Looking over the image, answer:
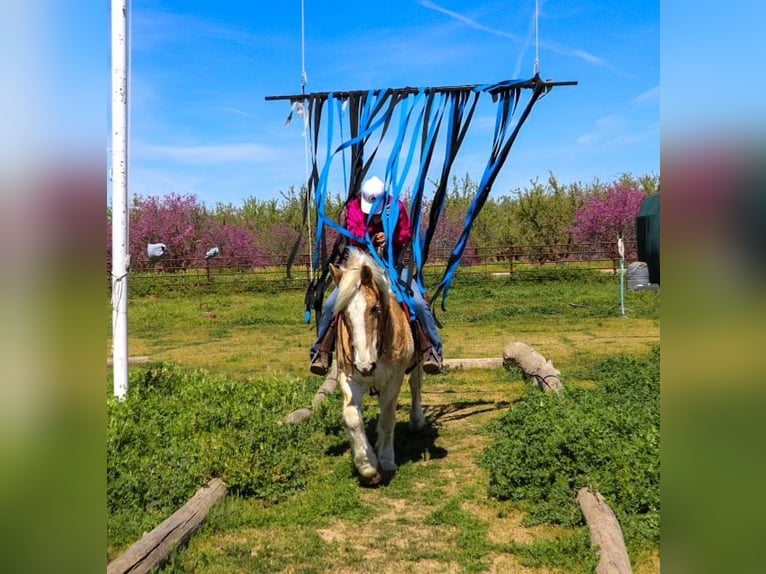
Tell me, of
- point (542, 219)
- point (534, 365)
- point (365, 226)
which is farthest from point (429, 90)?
point (542, 219)

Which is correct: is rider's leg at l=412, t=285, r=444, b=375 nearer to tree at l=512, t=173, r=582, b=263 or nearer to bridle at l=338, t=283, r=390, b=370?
A: bridle at l=338, t=283, r=390, b=370

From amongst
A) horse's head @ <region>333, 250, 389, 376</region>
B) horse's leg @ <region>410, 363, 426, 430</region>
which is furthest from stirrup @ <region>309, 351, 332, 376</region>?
horse's leg @ <region>410, 363, 426, 430</region>

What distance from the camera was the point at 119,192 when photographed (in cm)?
696

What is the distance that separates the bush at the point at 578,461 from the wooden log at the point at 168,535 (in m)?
2.25

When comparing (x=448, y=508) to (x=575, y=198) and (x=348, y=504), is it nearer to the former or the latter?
(x=348, y=504)

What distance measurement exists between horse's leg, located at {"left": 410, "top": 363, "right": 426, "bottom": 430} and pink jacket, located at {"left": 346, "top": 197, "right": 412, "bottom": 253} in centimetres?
177

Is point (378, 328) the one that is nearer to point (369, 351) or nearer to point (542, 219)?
point (369, 351)

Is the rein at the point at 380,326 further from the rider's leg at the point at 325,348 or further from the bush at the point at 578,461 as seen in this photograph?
the bush at the point at 578,461

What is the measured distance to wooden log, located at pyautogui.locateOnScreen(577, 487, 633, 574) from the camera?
3.73 metres
